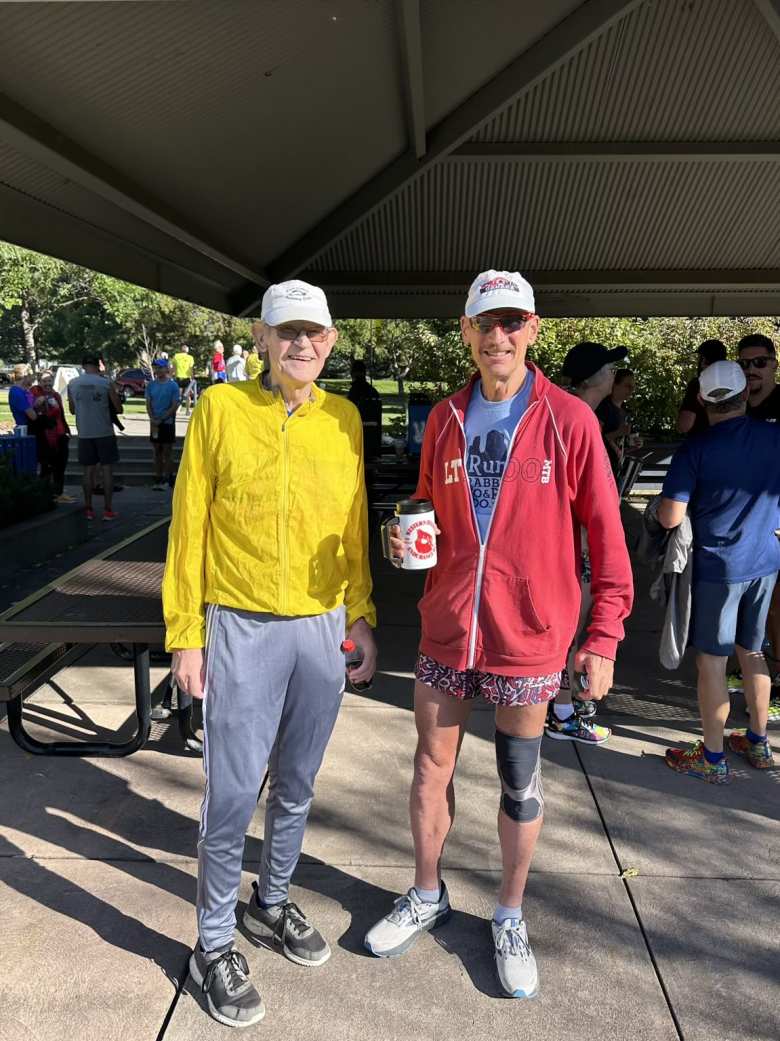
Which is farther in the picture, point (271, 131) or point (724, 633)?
point (271, 131)

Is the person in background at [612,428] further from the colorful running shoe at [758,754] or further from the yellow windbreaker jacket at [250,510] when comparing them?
the yellow windbreaker jacket at [250,510]

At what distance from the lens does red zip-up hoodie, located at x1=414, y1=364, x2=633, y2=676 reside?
96.2 inches

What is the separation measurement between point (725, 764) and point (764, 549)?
3.35 ft

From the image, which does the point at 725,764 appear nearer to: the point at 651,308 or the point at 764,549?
the point at 764,549

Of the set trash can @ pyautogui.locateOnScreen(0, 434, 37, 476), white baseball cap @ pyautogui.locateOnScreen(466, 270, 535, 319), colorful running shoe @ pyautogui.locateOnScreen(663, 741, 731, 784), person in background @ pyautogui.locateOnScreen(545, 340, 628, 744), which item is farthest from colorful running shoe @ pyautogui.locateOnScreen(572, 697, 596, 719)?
trash can @ pyautogui.locateOnScreen(0, 434, 37, 476)

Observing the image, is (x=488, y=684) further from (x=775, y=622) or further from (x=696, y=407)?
(x=696, y=407)

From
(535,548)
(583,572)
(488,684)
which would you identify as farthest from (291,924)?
(583,572)

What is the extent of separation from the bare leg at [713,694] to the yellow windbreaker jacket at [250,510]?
2.16 m

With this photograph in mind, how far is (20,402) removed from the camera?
463 inches

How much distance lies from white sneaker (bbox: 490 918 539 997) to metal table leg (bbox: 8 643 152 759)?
5.97ft

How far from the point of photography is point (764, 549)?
12.5ft

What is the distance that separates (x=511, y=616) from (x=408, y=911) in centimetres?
111

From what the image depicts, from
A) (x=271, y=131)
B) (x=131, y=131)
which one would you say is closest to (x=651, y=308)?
(x=271, y=131)

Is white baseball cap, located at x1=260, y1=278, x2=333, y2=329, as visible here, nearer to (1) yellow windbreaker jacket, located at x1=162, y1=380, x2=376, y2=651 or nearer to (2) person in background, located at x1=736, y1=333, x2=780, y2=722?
(1) yellow windbreaker jacket, located at x1=162, y1=380, x2=376, y2=651
